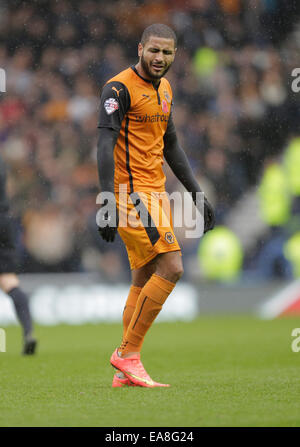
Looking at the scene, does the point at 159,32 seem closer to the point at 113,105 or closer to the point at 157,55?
the point at 157,55

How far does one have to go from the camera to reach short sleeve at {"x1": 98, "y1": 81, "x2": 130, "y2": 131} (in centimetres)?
496

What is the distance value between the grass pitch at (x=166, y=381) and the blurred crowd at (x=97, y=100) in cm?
310

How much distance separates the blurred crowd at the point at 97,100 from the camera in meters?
12.4

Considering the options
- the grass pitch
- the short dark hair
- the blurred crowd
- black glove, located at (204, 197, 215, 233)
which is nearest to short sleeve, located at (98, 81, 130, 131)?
the short dark hair

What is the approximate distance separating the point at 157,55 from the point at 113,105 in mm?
394

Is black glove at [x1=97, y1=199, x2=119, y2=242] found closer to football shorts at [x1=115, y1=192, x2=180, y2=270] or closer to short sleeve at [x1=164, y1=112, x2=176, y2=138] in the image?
football shorts at [x1=115, y1=192, x2=180, y2=270]

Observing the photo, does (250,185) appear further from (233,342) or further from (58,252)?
(233,342)

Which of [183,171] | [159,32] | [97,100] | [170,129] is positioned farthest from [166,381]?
[97,100]

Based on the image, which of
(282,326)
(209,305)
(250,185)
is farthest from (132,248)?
(250,185)

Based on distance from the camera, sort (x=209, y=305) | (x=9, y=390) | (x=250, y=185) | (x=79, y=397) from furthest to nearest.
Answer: (x=250, y=185) < (x=209, y=305) < (x=9, y=390) < (x=79, y=397)

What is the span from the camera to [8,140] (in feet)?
43.3

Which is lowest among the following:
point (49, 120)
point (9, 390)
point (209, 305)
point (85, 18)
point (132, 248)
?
point (209, 305)

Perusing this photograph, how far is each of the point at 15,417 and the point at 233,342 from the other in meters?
4.47

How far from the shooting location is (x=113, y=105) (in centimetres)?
497
